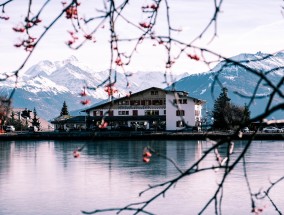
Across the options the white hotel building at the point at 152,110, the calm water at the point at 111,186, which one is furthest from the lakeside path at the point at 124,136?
the calm water at the point at 111,186

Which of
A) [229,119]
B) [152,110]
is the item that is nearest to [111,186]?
[229,119]

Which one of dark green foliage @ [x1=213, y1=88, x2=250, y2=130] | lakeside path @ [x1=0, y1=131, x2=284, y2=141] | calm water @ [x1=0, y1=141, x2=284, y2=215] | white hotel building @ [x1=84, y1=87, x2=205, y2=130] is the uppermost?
white hotel building @ [x1=84, y1=87, x2=205, y2=130]

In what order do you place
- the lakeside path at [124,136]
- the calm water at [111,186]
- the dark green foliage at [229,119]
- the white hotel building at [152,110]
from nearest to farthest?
the dark green foliage at [229,119] < the calm water at [111,186] < the lakeside path at [124,136] < the white hotel building at [152,110]

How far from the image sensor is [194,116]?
301 ft

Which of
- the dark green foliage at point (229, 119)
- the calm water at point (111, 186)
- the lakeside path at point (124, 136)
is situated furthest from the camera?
the lakeside path at point (124, 136)

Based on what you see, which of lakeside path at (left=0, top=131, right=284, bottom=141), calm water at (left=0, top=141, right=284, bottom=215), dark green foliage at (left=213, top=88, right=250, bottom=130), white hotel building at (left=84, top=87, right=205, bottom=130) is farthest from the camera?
white hotel building at (left=84, top=87, right=205, bottom=130)

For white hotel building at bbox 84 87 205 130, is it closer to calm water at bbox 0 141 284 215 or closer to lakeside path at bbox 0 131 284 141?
lakeside path at bbox 0 131 284 141

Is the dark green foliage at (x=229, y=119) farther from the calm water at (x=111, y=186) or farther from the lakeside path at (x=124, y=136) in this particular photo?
the lakeside path at (x=124, y=136)

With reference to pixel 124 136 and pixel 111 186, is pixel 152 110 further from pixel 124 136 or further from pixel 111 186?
pixel 111 186

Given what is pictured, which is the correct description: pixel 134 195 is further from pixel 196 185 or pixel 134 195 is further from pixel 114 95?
pixel 114 95

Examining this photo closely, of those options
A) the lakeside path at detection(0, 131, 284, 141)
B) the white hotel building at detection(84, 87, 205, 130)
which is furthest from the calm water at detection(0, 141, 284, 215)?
the white hotel building at detection(84, 87, 205, 130)

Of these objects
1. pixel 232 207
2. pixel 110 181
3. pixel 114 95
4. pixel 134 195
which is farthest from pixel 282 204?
pixel 114 95

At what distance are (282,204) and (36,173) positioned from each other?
21975 mm

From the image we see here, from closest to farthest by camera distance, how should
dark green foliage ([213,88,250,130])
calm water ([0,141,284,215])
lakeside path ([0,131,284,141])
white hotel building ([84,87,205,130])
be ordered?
dark green foliage ([213,88,250,130]) → calm water ([0,141,284,215]) → lakeside path ([0,131,284,141]) → white hotel building ([84,87,205,130])
